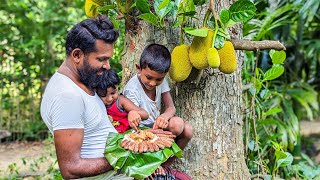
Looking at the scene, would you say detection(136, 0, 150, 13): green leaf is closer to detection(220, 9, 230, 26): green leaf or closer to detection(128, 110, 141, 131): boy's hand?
detection(220, 9, 230, 26): green leaf

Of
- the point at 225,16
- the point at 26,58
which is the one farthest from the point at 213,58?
the point at 26,58

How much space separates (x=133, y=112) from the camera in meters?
2.11

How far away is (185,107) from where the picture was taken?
2537mm

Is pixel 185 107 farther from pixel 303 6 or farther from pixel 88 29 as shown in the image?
pixel 303 6

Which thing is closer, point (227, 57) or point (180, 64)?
point (227, 57)

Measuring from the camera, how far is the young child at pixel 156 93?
84.4 inches

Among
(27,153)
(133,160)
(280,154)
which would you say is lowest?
(27,153)

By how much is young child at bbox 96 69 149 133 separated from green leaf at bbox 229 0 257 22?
22.3 inches

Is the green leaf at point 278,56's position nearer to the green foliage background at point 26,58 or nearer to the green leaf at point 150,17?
the green leaf at point 150,17

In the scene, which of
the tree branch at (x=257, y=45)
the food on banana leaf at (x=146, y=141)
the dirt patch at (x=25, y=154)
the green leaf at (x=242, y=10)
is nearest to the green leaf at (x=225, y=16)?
the green leaf at (x=242, y=10)

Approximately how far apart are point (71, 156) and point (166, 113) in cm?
57

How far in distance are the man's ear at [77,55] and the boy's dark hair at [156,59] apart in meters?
0.37

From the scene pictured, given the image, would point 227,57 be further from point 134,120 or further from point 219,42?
point 134,120

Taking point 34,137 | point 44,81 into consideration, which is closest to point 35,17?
point 44,81
